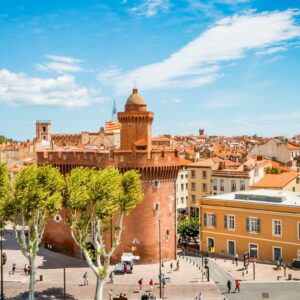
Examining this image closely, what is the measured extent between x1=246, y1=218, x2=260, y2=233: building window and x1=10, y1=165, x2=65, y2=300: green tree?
24907 millimetres

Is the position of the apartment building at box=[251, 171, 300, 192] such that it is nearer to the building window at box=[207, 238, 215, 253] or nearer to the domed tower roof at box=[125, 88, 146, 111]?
the building window at box=[207, 238, 215, 253]

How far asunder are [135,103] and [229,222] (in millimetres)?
18095

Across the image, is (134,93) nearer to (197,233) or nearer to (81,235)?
(197,233)

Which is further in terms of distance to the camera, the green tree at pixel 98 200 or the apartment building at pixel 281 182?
the apartment building at pixel 281 182

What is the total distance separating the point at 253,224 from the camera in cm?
5594

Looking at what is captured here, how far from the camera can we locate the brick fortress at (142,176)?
178 feet

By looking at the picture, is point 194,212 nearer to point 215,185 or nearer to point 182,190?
point 182,190

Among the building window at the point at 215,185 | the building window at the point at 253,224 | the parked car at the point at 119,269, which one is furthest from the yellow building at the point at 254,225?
the building window at the point at 215,185

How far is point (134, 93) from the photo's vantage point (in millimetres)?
60500

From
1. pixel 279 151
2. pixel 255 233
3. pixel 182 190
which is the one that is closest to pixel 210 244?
pixel 255 233

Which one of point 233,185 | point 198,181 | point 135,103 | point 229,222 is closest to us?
point 229,222

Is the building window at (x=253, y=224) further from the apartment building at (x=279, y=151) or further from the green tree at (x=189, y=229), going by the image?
the apartment building at (x=279, y=151)

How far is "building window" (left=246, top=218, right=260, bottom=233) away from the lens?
182ft

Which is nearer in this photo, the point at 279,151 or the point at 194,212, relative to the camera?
the point at 194,212
